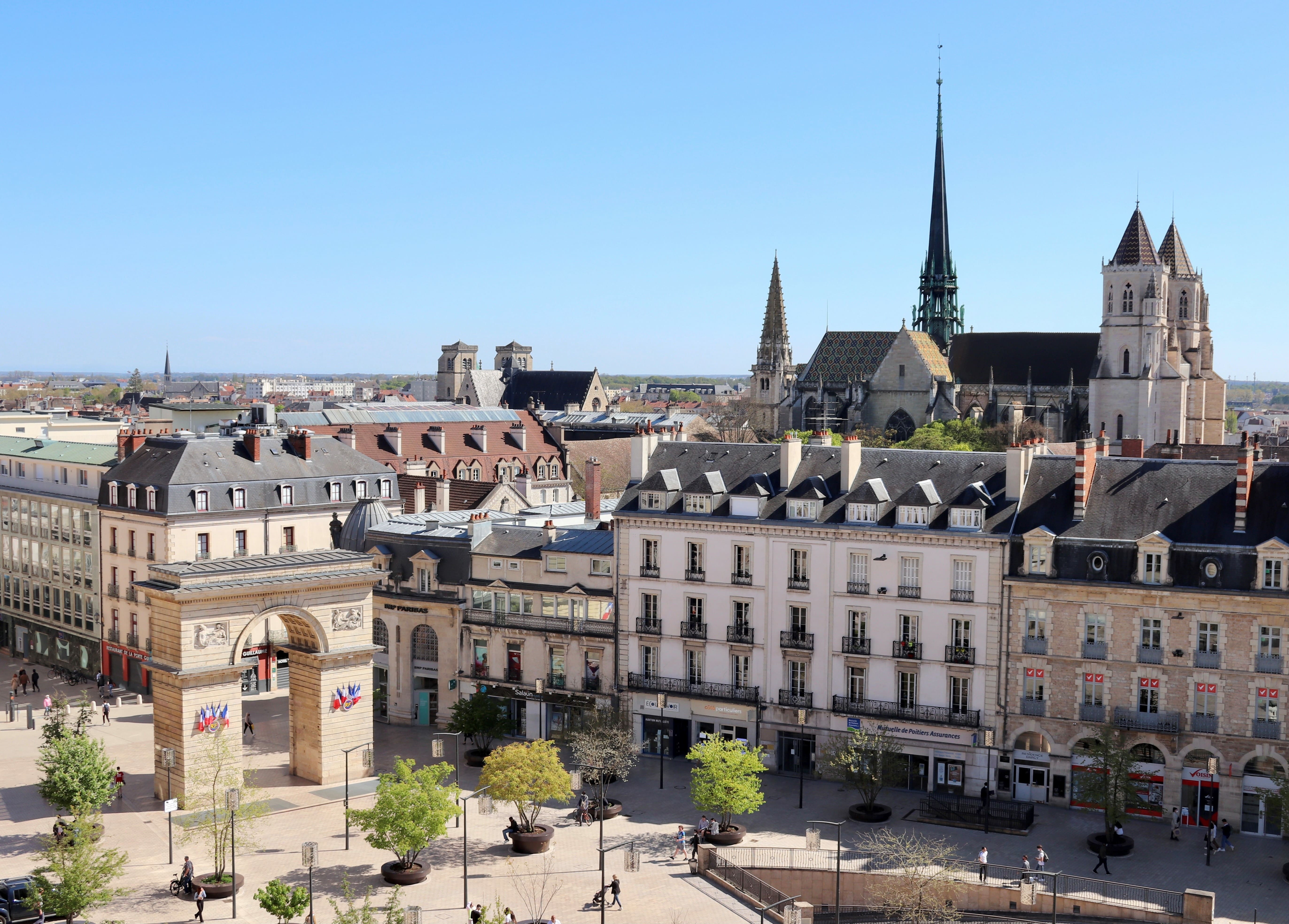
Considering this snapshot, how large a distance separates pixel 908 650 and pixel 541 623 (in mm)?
15840

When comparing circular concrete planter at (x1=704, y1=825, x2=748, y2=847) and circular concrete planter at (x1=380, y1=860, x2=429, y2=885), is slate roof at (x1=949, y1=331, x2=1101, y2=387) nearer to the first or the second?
circular concrete planter at (x1=704, y1=825, x2=748, y2=847)

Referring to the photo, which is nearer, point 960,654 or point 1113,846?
point 1113,846

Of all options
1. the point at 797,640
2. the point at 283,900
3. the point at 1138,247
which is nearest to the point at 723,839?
the point at 797,640

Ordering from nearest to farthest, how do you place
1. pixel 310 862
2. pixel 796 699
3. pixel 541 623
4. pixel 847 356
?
pixel 310 862, pixel 796 699, pixel 541 623, pixel 847 356

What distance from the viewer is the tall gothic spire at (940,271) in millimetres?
174875

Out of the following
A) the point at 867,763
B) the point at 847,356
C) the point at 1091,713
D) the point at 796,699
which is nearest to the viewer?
the point at 867,763

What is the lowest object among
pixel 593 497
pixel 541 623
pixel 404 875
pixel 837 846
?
pixel 404 875

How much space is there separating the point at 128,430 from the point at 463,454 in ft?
75.1

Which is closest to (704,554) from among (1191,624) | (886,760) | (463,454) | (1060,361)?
(886,760)

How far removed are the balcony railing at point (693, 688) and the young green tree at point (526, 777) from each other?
10404 mm

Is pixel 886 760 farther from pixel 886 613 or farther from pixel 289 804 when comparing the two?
pixel 289 804

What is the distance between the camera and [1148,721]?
161 ft

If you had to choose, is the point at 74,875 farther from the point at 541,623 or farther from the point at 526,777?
the point at 541,623

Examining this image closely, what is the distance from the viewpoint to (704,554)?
184 feet
